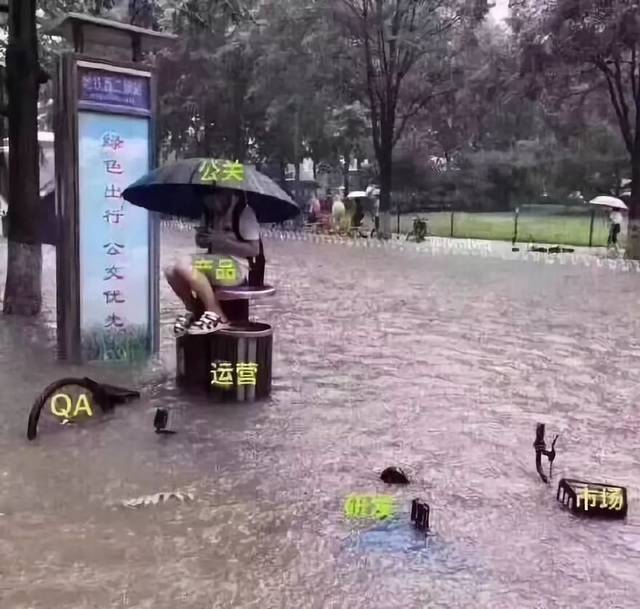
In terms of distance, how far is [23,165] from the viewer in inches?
421

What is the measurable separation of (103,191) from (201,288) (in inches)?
58.9

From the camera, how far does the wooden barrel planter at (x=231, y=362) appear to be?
6852 mm

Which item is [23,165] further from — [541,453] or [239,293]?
[541,453]

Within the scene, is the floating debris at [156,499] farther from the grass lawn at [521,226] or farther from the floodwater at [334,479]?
the grass lawn at [521,226]

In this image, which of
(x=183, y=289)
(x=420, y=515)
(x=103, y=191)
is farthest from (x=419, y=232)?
(x=420, y=515)

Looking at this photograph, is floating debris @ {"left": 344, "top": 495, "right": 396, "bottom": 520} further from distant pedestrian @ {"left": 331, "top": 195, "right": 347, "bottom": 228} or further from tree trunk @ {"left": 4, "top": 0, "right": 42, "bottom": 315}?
distant pedestrian @ {"left": 331, "top": 195, "right": 347, "bottom": 228}

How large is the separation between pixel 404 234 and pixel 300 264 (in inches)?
463

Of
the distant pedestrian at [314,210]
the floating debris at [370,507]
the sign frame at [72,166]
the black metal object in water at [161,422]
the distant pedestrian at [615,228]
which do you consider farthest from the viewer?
the distant pedestrian at [314,210]

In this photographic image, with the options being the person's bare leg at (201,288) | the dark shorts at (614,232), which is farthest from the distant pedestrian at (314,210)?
the person's bare leg at (201,288)

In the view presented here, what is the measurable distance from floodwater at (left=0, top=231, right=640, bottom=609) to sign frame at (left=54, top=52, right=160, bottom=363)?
0.47m

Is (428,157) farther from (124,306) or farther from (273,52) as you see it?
(124,306)

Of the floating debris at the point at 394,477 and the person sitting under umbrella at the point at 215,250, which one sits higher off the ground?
the person sitting under umbrella at the point at 215,250

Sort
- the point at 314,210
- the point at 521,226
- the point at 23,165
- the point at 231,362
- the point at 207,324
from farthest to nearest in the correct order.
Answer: the point at 314,210
the point at 521,226
the point at 23,165
the point at 231,362
the point at 207,324

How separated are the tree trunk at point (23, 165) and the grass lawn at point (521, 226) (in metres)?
18.0
